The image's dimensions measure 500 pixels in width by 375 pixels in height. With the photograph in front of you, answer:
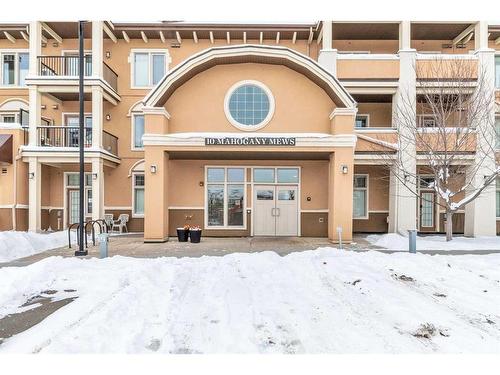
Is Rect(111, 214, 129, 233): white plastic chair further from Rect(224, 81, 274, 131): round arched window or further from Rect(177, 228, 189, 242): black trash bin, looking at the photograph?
Rect(224, 81, 274, 131): round arched window

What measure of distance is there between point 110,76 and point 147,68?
2021mm

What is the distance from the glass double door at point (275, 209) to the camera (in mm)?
14766

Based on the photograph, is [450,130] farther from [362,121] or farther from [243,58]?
[243,58]

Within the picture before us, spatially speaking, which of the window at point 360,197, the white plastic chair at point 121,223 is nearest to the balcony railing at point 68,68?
the white plastic chair at point 121,223

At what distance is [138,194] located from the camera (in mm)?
17594

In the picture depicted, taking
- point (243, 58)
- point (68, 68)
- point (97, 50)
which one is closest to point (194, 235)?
point (243, 58)

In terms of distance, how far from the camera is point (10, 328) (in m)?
4.90

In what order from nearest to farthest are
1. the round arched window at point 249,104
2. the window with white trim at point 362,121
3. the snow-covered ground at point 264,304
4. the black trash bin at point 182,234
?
the snow-covered ground at point 264,304 < the black trash bin at point 182,234 < the round arched window at point 249,104 < the window with white trim at point 362,121

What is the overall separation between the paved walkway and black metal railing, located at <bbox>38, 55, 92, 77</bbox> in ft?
30.3

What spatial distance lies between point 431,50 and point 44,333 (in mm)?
21115

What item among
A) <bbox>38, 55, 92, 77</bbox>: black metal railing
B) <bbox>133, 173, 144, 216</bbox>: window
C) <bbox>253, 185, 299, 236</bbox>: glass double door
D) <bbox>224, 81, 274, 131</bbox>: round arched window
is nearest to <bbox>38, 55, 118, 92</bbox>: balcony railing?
<bbox>38, 55, 92, 77</bbox>: black metal railing

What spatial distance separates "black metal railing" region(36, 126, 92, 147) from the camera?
1634cm

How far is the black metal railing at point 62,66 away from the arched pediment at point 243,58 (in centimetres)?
684

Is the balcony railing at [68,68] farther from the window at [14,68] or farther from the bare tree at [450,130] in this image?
the bare tree at [450,130]
